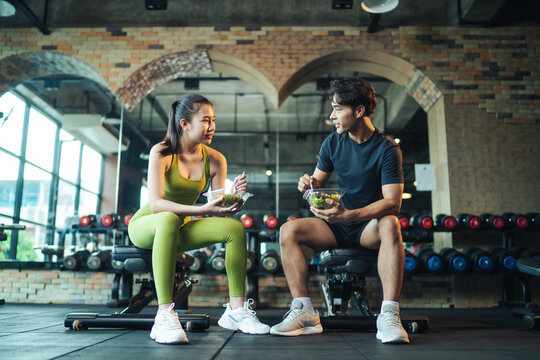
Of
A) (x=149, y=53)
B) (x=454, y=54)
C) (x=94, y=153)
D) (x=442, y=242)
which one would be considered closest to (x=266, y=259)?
(x=442, y=242)

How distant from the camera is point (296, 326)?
2.06 meters

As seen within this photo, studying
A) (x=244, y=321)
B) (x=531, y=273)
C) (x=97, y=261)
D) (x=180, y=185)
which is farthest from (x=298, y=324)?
(x=97, y=261)

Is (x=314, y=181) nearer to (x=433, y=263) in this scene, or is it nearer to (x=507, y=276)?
(x=433, y=263)

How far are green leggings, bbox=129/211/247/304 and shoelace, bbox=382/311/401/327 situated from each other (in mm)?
677

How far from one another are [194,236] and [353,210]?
77 centimetres

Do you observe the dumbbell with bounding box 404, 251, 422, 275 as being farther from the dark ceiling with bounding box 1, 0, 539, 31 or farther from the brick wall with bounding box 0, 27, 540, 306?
the dark ceiling with bounding box 1, 0, 539, 31

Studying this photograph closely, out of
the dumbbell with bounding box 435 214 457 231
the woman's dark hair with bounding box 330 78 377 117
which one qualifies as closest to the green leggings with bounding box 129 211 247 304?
the woman's dark hair with bounding box 330 78 377 117

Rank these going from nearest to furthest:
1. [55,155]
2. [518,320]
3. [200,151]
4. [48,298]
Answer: [200,151], [518,320], [48,298], [55,155]

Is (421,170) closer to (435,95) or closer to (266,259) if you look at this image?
(435,95)

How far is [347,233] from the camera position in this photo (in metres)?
2.34

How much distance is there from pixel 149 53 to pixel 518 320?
4.49 m

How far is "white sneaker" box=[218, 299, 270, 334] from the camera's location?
2102 mm

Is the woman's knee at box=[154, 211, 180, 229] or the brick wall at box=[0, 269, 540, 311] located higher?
the woman's knee at box=[154, 211, 180, 229]

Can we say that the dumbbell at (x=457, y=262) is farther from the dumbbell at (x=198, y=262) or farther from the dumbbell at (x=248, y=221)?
the dumbbell at (x=198, y=262)
